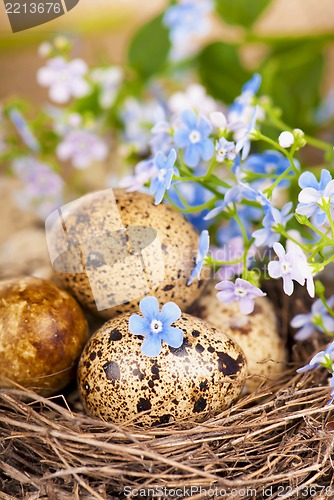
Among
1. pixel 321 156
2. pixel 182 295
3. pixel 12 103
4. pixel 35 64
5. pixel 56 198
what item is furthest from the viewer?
pixel 35 64

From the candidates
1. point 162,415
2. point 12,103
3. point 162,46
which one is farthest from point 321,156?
point 162,415

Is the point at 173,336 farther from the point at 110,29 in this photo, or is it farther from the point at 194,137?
the point at 110,29

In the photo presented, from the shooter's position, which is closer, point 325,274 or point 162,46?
point 325,274

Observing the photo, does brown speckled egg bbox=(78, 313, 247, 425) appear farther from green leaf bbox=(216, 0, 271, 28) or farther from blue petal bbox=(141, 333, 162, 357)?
green leaf bbox=(216, 0, 271, 28)

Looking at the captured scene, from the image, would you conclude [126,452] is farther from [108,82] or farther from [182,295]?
[108,82]

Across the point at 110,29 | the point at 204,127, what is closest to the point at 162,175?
the point at 204,127

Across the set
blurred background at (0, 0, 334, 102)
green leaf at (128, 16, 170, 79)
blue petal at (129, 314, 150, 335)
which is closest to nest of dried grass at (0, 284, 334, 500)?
blue petal at (129, 314, 150, 335)

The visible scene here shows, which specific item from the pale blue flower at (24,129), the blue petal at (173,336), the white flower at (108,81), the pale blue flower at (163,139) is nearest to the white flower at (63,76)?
the pale blue flower at (24,129)
